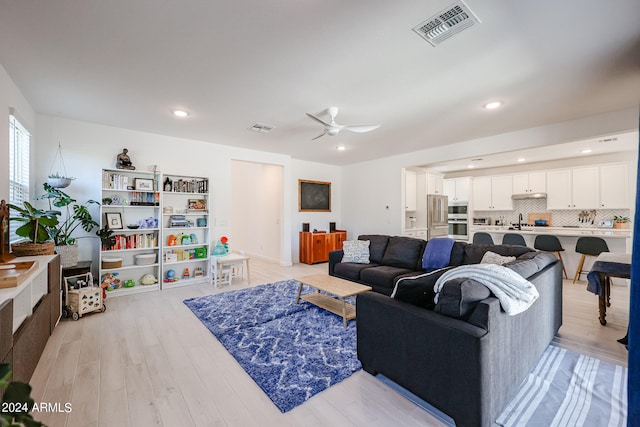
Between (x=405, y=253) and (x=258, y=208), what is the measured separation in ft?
14.5

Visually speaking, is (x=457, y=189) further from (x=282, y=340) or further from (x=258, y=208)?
(x=282, y=340)

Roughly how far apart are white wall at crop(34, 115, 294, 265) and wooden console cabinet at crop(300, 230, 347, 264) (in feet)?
6.41

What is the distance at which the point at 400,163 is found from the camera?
243 inches

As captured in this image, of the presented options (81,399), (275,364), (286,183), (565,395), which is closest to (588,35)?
(565,395)

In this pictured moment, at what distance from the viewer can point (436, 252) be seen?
4012mm

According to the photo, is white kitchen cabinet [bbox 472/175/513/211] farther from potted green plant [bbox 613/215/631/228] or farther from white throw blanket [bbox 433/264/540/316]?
white throw blanket [bbox 433/264/540/316]

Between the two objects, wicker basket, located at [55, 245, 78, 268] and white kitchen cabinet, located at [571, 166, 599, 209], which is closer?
wicker basket, located at [55, 245, 78, 268]

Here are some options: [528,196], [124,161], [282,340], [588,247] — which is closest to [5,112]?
[124,161]

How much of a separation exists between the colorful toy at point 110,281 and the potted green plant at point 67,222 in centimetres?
58

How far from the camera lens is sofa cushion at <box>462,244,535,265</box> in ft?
11.0

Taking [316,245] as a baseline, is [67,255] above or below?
above

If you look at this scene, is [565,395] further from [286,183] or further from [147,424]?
[286,183]

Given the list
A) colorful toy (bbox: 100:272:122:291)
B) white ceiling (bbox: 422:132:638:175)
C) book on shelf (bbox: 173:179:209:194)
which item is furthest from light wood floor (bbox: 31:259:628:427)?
white ceiling (bbox: 422:132:638:175)

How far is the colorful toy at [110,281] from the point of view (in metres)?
4.05
